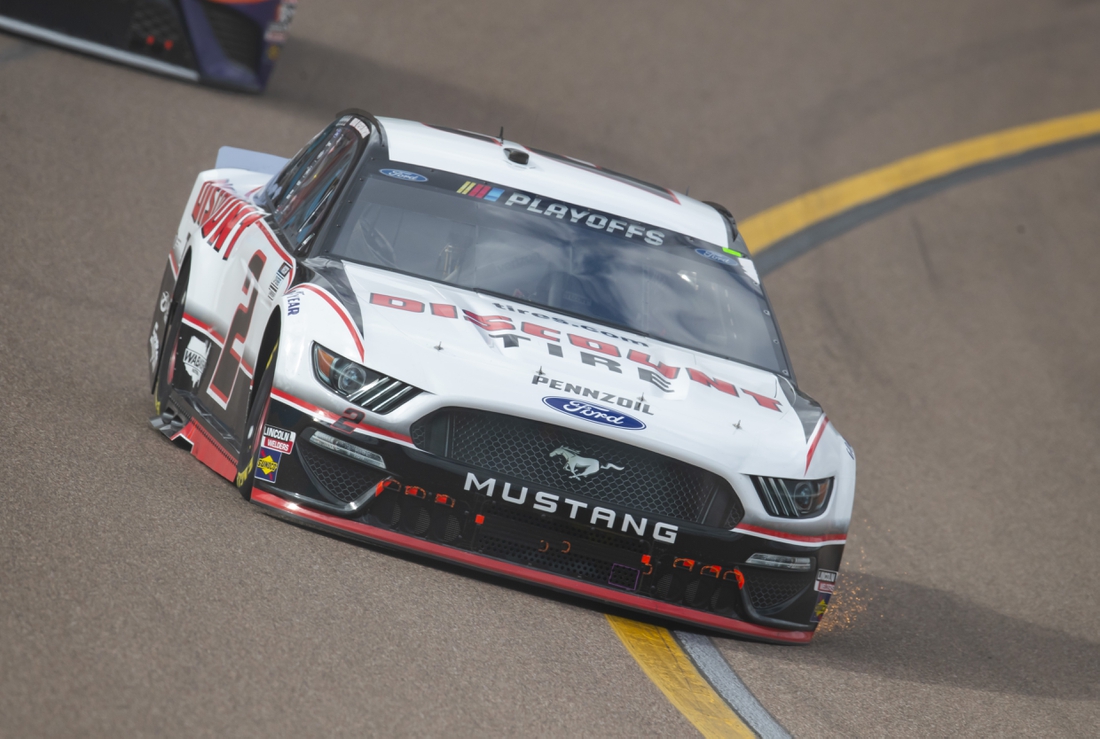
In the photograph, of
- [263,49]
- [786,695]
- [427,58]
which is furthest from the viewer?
[427,58]

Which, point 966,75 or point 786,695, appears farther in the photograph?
point 966,75

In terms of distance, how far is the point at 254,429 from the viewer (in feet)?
16.8

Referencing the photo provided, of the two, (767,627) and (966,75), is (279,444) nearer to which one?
(767,627)

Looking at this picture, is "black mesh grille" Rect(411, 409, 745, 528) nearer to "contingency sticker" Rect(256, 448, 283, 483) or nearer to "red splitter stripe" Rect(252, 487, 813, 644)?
"red splitter stripe" Rect(252, 487, 813, 644)

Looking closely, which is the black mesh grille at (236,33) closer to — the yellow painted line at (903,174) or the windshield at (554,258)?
the yellow painted line at (903,174)

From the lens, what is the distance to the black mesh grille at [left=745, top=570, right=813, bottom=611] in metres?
5.14

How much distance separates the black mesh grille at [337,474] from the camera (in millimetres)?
4891

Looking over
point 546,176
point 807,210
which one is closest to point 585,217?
point 546,176

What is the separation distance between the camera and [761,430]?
5.13 m

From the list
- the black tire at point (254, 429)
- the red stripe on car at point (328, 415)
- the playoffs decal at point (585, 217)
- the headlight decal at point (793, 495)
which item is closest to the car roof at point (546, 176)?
the playoffs decal at point (585, 217)

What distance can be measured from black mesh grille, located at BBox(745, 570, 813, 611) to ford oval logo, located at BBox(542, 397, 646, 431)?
0.73 meters

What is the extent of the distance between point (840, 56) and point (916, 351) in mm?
8648

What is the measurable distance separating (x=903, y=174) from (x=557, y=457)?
12.3m

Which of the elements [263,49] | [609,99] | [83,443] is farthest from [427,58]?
[83,443]
